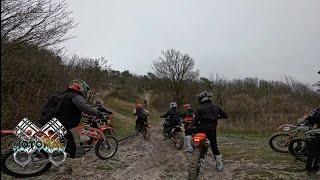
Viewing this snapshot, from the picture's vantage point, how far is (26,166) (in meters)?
5.96

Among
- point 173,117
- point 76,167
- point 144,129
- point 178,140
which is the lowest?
point 76,167

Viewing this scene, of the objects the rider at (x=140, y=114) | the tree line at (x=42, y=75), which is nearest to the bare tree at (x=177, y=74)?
the tree line at (x=42, y=75)

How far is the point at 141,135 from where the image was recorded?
1441 centimetres

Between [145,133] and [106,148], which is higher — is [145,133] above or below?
above

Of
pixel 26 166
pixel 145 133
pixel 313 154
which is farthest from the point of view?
pixel 145 133

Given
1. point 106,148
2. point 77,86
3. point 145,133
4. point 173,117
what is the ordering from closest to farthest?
point 77,86
point 106,148
point 173,117
point 145,133

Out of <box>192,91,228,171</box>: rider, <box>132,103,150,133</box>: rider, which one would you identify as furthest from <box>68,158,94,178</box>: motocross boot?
<box>132,103,150,133</box>: rider

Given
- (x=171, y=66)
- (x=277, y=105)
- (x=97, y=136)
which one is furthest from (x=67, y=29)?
(x=171, y=66)

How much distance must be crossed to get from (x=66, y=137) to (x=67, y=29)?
5.58 m

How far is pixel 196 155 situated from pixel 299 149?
150 inches

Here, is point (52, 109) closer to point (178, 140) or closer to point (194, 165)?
point (194, 165)

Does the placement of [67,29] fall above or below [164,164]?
above

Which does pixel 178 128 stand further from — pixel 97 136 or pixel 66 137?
pixel 66 137

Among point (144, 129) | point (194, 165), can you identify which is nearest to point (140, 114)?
point (144, 129)
